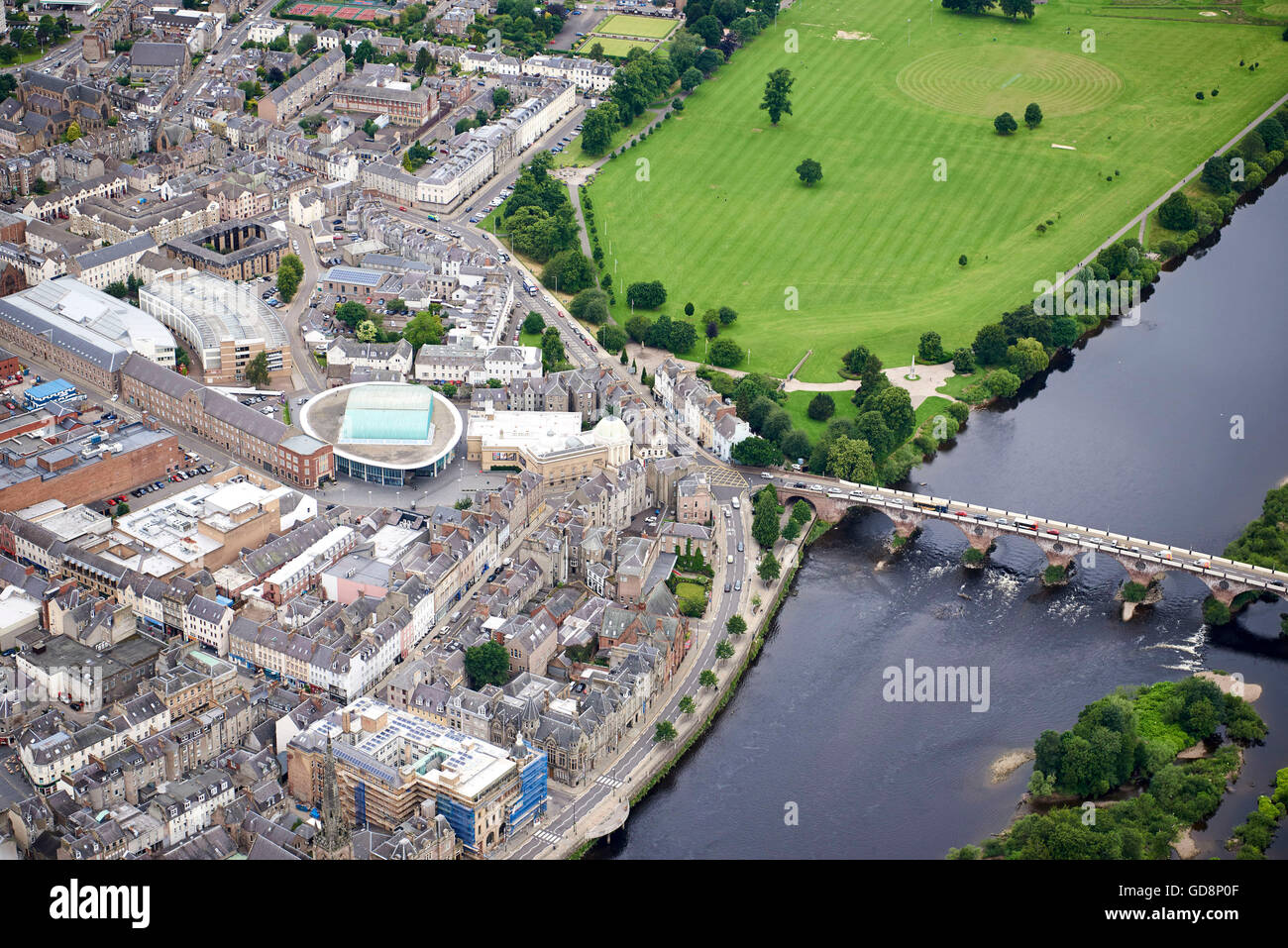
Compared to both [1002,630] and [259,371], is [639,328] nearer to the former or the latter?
[259,371]

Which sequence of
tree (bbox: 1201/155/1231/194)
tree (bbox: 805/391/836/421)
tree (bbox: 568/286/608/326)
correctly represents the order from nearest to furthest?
tree (bbox: 805/391/836/421)
tree (bbox: 568/286/608/326)
tree (bbox: 1201/155/1231/194)

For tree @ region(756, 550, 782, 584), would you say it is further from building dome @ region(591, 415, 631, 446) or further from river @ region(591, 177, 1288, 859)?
building dome @ region(591, 415, 631, 446)

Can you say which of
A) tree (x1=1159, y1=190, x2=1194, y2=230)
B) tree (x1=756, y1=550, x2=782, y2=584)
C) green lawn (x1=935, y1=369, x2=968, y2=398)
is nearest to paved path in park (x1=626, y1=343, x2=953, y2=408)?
green lawn (x1=935, y1=369, x2=968, y2=398)

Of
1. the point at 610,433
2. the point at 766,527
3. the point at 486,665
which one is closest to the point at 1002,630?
the point at 766,527

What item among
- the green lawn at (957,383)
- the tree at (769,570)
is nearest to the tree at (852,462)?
the tree at (769,570)

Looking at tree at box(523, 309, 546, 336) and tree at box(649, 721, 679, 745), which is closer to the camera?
tree at box(649, 721, 679, 745)

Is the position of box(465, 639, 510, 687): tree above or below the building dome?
below

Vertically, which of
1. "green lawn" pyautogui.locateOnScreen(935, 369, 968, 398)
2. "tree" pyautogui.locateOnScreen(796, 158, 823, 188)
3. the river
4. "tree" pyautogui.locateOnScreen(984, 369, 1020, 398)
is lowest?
the river
